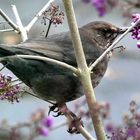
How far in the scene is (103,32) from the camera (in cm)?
285

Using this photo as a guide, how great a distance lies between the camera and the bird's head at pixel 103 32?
106 inches

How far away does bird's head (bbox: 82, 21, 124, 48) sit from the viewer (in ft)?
8.85

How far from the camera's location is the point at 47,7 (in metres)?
2.52

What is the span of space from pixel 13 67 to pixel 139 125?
1.03 metres

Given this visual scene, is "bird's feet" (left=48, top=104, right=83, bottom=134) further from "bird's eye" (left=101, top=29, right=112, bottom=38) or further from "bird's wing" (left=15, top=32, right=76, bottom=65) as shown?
"bird's eye" (left=101, top=29, right=112, bottom=38)

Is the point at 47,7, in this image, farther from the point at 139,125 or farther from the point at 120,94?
the point at 120,94

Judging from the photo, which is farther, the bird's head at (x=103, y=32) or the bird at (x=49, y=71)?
the bird's head at (x=103, y=32)

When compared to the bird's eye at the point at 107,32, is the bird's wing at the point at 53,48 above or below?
above

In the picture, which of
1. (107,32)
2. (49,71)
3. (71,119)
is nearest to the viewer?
(71,119)

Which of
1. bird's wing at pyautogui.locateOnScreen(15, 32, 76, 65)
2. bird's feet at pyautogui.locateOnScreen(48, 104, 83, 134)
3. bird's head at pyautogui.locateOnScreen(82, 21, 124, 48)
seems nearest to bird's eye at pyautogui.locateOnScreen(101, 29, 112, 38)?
bird's head at pyautogui.locateOnScreen(82, 21, 124, 48)

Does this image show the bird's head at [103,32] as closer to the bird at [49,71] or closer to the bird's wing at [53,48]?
the bird at [49,71]

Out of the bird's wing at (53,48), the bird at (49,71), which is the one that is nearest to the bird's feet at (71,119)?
the bird at (49,71)

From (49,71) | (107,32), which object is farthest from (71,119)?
(107,32)

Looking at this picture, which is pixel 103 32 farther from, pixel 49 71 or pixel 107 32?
pixel 49 71
